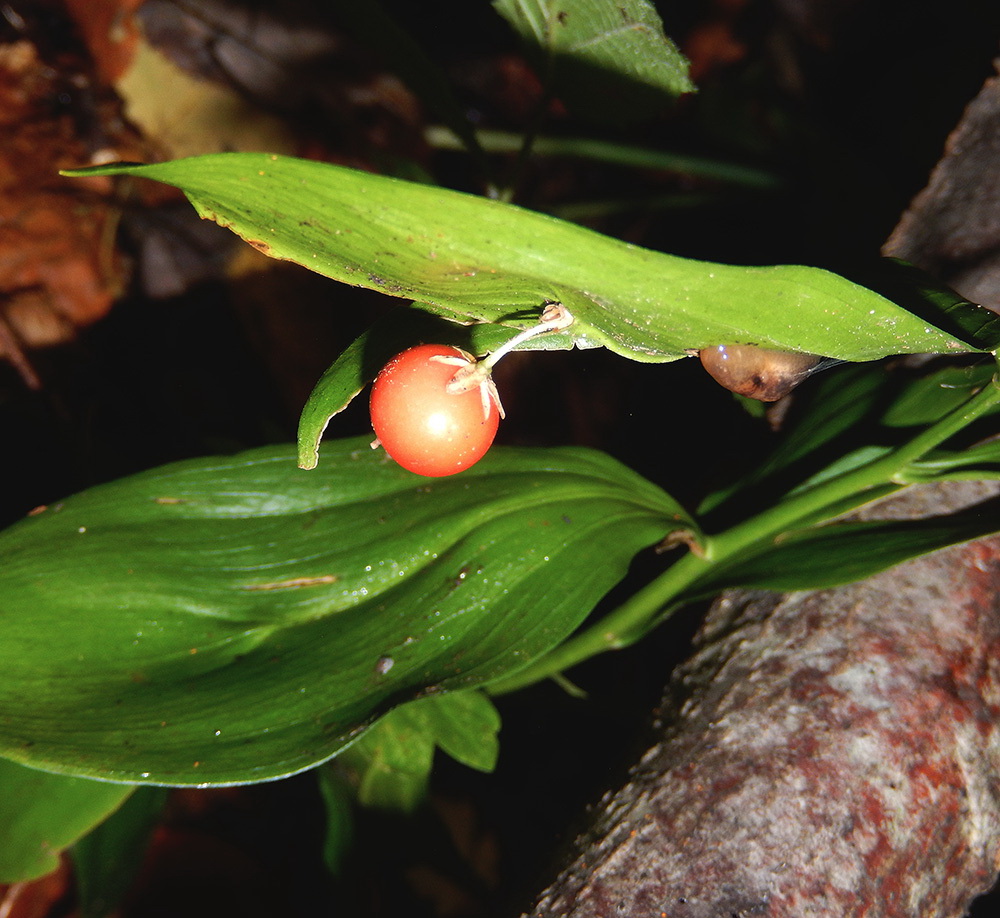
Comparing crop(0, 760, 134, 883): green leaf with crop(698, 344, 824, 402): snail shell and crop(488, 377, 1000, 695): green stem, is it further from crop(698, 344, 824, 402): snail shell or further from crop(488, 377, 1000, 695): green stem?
crop(698, 344, 824, 402): snail shell

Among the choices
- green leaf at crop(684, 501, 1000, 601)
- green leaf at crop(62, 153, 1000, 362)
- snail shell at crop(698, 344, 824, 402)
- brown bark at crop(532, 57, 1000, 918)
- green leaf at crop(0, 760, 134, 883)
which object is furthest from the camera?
green leaf at crop(0, 760, 134, 883)

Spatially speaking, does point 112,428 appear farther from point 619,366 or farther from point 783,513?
point 783,513

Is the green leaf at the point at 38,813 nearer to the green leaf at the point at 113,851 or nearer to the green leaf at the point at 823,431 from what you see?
the green leaf at the point at 113,851

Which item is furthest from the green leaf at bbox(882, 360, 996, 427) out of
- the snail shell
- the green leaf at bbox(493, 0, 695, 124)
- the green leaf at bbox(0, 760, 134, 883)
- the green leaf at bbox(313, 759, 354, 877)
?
the green leaf at bbox(0, 760, 134, 883)

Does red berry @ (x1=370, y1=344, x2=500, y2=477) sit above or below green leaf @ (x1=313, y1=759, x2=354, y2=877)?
above

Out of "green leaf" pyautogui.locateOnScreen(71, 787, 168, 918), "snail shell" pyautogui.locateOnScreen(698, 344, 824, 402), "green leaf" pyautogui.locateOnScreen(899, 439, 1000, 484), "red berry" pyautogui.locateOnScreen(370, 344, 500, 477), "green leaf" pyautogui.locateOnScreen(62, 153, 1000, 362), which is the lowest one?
"green leaf" pyautogui.locateOnScreen(71, 787, 168, 918)

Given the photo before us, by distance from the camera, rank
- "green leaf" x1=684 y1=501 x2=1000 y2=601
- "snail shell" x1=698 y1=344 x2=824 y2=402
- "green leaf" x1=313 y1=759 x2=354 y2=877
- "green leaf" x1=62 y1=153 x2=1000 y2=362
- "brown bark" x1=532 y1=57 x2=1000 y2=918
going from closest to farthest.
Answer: "green leaf" x1=62 y1=153 x2=1000 y2=362 < "snail shell" x1=698 y1=344 x2=824 y2=402 < "brown bark" x1=532 y1=57 x2=1000 y2=918 < "green leaf" x1=684 y1=501 x2=1000 y2=601 < "green leaf" x1=313 y1=759 x2=354 y2=877
